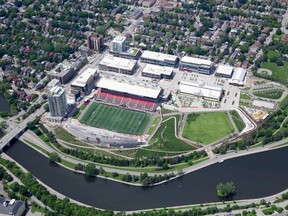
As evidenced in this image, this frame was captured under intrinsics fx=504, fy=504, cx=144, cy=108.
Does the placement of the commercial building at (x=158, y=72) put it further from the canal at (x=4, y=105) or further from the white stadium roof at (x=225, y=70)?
the canal at (x=4, y=105)

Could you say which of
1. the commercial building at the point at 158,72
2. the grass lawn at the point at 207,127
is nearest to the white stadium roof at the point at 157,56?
the commercial building at the point at 158,72

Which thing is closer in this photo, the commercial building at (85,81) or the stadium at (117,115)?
the stadium at (117,115)

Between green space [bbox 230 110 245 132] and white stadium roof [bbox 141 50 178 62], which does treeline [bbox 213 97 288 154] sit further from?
white stadium roof [bbox 141 50 178 62]

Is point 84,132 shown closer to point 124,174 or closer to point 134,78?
point 124,174

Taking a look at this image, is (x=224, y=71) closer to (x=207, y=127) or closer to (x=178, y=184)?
(x=207, y=127)

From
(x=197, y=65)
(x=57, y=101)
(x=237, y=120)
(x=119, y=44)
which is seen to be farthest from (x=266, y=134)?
(x=119, y=44)

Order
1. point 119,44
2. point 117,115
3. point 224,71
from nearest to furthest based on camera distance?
point 117,115, point 224,71, point 119,44

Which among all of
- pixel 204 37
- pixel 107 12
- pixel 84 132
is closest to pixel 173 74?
pixel 204 37
